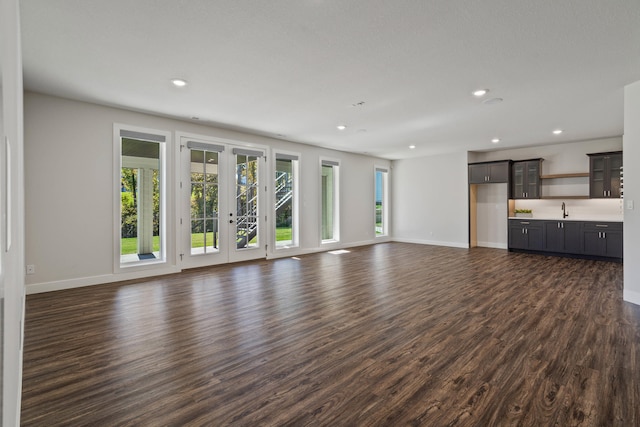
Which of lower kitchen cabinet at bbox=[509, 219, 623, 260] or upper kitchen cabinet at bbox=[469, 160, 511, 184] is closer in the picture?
lower kitchen cabinet at bbox=[509, 219, 623, 260]

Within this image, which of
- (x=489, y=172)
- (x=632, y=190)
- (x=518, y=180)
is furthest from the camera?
(x=489, y=172)

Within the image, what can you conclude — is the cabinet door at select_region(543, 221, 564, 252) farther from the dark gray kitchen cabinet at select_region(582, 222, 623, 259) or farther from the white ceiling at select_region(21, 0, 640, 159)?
the white ceiling at select_region(21, 0, 640, 159)

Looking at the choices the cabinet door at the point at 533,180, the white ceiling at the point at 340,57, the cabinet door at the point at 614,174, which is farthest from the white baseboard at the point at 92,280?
the cabinet door at the point at 614,174

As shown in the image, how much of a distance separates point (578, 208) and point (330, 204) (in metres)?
5.65

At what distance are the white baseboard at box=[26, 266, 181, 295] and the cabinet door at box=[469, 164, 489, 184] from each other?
24.0 ft

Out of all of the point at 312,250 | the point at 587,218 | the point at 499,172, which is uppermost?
the point at 499,172

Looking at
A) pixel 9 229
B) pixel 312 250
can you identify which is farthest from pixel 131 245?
pixel 9 229

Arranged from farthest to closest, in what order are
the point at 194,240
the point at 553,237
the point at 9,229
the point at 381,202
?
the point at 381,202 < the point at 553,237 < the point at 194,240 < the point at 9,229

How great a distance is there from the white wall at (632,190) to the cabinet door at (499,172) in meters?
4.07

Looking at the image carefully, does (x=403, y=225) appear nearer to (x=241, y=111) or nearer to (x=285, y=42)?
(x=241, y=111)

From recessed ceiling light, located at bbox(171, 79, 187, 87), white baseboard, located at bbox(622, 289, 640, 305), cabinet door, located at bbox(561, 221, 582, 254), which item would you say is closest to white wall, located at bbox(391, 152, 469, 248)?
cabinet door, located at bbox(561, 221, 582, 254)

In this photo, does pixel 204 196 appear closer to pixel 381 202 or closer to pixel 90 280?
pixel 90 280

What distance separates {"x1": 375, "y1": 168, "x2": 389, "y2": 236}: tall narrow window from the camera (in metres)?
10.2

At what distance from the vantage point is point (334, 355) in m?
2.61
